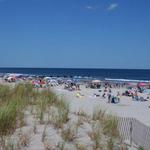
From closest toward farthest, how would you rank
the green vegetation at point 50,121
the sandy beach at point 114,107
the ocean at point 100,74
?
the green vegetation at point 50,121
the sandy beach at point 114,107
the ocean at point 100,74

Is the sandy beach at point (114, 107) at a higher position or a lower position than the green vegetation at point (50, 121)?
lower

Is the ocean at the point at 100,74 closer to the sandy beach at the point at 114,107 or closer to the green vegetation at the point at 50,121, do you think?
the sandy beach at the point at 114,107

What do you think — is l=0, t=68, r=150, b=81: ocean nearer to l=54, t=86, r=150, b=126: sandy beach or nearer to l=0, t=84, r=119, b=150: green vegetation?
l=54, t=86, r=150, b=126: sandy beach

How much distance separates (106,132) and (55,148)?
1.34 m

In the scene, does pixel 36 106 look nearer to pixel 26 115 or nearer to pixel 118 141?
pixel 26 115

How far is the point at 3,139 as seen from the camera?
497cm

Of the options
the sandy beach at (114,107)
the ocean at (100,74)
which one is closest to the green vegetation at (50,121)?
the sandy beach at (114,107)

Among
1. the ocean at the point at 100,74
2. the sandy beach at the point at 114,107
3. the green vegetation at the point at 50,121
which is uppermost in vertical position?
the ocean at the point at 100,74

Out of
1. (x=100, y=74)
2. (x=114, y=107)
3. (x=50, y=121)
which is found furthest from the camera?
(x=100, y=74)

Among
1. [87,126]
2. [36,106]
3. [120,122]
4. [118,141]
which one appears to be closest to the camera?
[118,141]

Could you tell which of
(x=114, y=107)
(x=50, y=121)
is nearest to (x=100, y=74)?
(x=114, y=107)

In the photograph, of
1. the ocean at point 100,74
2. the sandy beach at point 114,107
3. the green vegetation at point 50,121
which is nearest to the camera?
the green vegetation at point 50,121

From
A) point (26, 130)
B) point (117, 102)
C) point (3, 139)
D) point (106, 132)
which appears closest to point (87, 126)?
point (106, 132)

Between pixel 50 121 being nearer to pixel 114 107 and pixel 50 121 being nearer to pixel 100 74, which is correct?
pixel 114 107
